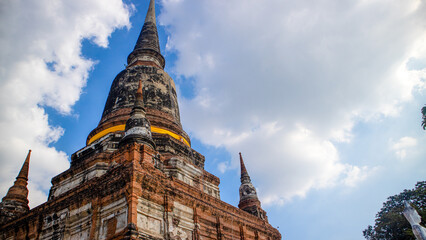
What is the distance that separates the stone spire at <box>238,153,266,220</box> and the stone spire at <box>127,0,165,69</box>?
9621 mm

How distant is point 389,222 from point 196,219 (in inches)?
814

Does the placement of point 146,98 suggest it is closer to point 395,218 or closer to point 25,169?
point 25,169

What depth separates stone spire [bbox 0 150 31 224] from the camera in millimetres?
15214

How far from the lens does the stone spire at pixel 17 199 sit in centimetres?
1521

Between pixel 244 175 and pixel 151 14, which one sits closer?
pixel 244 175

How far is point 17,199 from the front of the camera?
16.0 meters

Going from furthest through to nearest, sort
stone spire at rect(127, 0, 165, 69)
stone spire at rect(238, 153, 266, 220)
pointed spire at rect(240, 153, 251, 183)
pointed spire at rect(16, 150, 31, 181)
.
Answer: stone spire at rect(127, 0, 165, 69), pointed spire at rect(240, 153, 251, 183), stone spire at rect(238, 153, 266, 220), pointed spire at rect(16, 150, 31, 181)

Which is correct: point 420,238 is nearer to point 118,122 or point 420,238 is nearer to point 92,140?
point 118,122

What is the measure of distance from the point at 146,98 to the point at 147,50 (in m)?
5.49

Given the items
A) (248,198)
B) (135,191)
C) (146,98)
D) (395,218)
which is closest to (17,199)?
(146,98)

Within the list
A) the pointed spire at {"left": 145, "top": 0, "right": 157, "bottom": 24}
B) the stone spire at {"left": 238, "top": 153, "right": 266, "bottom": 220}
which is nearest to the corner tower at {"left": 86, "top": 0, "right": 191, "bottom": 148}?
the pointed spire at {"left": 145, "top": 0, "right": 157, "bottom": 24}

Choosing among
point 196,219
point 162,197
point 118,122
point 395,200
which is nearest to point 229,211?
point 196,219

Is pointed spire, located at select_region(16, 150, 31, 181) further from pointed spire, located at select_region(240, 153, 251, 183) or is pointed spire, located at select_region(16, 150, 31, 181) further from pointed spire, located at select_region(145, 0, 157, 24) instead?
pointed spire, located at select_region(145, 0, 157, 24)

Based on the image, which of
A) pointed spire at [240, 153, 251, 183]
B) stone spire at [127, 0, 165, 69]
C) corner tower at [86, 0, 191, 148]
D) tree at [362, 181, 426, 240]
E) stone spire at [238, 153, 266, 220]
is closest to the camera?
corner tower at [86, 0, 191, 148]
